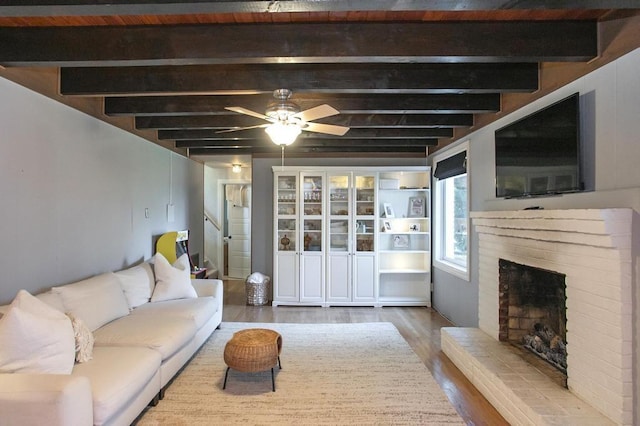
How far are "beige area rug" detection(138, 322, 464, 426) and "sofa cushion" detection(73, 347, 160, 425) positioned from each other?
401mm

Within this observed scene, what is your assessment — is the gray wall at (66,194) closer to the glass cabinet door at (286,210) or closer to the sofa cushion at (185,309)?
the sofa cushion at (185,309)

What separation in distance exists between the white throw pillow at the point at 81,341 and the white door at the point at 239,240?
532cm

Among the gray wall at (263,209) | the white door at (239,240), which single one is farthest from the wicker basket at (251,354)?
the white door at (239,240)

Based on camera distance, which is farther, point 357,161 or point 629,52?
point 357,161

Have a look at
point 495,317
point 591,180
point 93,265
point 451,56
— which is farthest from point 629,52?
point 93,265

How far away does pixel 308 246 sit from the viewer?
5559mm

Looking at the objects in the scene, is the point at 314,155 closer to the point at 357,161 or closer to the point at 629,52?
the point at 357,161

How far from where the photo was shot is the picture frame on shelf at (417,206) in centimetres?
561

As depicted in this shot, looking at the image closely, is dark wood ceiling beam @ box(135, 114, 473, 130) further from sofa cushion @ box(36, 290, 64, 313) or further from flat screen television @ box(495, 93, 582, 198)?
sofa cushion @ box(36, 290, 64, 313)

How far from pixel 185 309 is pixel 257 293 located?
2.11 m

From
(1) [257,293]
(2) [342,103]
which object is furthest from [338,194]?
(2) [342,103]

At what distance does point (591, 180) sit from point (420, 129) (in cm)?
238

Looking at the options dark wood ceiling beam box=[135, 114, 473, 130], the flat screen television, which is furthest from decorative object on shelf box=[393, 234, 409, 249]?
the flat screen television

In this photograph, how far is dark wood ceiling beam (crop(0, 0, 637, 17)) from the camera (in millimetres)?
1723
